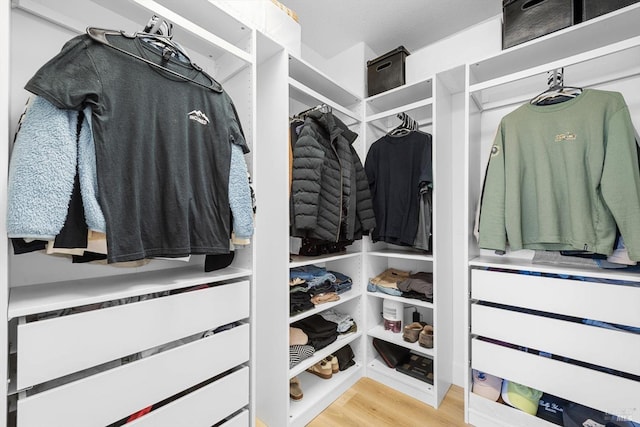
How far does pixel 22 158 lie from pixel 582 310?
6.83ft

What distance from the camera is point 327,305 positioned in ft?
5.74

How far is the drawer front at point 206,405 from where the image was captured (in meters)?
0.96

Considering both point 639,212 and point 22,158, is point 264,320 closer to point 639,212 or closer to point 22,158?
point 22,158

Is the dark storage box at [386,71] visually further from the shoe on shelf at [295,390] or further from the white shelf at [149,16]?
the shoe on shelf at [295,390]

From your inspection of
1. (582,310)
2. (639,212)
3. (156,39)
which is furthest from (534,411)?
(156,39)

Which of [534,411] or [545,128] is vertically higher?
[545,128]

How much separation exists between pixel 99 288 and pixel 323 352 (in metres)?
1.25

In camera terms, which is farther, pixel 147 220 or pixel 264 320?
pixel 264 320

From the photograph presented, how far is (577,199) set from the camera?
4.20 feet

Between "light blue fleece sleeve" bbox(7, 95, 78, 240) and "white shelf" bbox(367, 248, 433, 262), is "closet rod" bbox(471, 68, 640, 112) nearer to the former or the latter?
"white shelf" bbox(367, 248, 433, 262)

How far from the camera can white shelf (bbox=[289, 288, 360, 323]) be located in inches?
61.2

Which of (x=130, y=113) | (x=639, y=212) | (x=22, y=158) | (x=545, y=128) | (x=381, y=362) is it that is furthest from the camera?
(x=381, y=362)

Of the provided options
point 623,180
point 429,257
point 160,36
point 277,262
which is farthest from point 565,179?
point 160,36

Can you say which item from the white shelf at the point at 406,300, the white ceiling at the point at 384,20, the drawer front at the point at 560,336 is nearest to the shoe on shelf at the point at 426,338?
the white shelf at the point at 406,300
